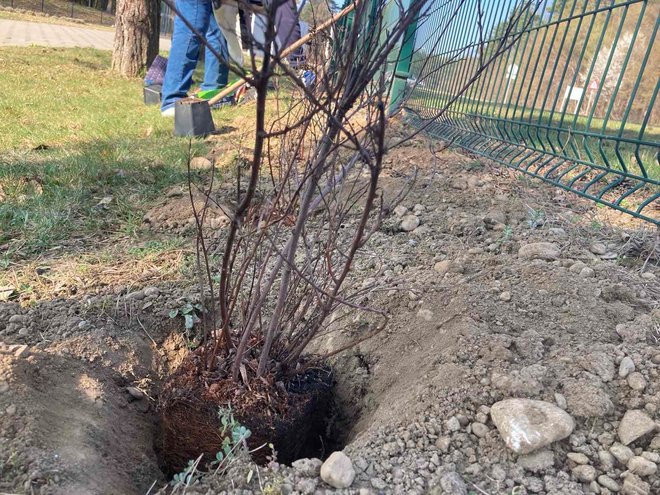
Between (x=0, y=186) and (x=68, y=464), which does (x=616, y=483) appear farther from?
(x=0, y=186)

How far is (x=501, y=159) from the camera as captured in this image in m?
3.38

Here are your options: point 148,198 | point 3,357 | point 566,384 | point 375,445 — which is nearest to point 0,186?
point 148,198

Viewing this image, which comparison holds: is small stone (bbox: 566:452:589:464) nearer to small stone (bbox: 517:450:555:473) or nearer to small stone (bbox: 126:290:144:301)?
small stone (bbox: 517:450:555:473)

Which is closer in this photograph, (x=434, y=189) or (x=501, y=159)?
(x=434, y=189)

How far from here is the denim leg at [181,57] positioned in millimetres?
5133

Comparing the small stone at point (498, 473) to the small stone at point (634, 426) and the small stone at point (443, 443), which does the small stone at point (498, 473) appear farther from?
the small stone at point (634, 426)

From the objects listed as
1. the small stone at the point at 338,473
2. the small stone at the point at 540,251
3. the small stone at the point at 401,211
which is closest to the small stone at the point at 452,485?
the small stone at the point at 338,473

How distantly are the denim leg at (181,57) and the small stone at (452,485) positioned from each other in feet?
16.1

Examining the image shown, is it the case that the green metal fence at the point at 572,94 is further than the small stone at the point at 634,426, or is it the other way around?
the green metal fence at the point at 572,94

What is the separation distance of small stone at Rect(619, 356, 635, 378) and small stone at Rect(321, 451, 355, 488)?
0.78 m

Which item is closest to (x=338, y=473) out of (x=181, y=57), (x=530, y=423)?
(x=530, y=423)

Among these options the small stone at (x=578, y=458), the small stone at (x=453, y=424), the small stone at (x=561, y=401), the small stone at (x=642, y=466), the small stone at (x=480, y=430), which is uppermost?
the small stone at (x=561, y=401)

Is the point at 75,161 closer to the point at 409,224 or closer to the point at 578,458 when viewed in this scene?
the point at 409,224

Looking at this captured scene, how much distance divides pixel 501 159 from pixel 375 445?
2.56 m
